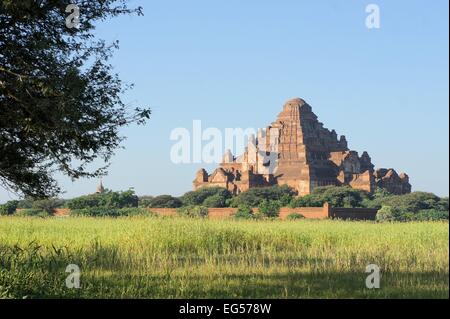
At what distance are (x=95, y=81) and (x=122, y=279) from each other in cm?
421

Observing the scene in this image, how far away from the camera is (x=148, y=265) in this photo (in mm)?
14664

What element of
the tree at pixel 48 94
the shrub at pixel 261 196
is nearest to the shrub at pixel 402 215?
the shrub at pixel 261 196

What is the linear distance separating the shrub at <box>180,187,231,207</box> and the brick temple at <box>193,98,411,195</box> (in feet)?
23.4

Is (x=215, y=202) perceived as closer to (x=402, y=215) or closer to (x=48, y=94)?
(x=402, y=215)

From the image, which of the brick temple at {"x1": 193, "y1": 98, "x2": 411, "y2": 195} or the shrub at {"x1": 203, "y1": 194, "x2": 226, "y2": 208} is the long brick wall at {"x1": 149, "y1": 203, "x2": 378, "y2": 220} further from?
the brick temple at {"x1": 193, "y1": 98, "x2": 411, "y2": 195}

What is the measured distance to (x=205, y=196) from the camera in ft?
434

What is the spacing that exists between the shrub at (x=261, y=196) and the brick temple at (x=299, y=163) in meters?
10.8

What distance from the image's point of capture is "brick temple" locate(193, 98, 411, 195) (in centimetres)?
14600

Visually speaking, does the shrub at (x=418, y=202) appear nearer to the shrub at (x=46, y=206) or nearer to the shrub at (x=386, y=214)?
the shrub at (x=386, y=214)

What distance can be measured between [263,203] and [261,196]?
14325mm

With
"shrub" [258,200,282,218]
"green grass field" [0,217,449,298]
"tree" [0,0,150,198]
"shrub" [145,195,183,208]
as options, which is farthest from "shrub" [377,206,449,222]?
"tree" [0,0,150,198]

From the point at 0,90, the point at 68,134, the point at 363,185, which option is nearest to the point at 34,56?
the point at 0,90

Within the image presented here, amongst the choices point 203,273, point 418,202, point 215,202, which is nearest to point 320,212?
point 418,202

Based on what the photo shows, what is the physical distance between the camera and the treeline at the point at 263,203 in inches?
3723
